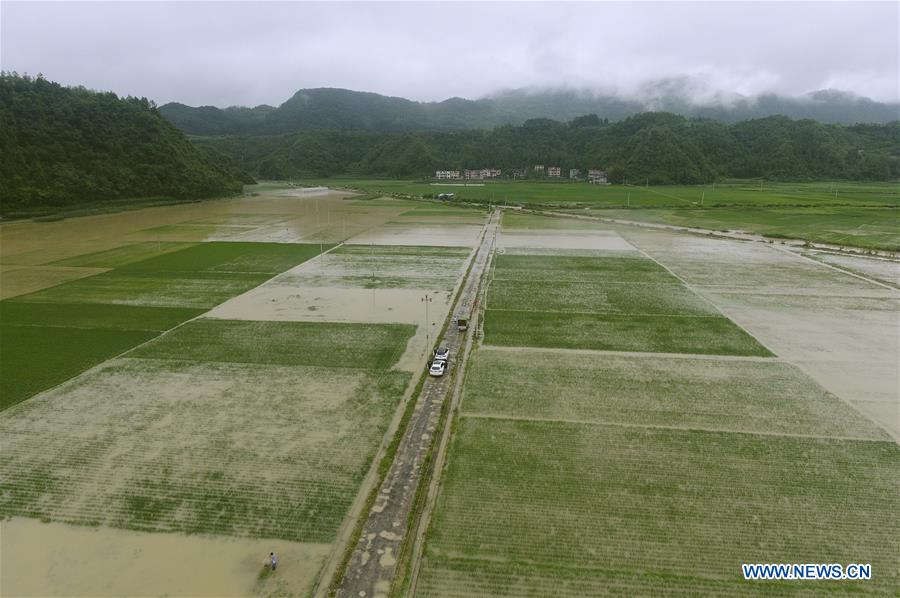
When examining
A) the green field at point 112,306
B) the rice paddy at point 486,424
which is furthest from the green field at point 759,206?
the green field at point 112,306

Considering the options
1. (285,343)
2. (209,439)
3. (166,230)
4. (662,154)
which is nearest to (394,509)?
(209,439)

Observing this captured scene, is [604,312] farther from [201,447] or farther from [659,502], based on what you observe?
[201,447]

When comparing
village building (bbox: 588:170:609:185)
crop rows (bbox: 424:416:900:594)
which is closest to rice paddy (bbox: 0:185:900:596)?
crop rows (bbox: 424:416:900:594)

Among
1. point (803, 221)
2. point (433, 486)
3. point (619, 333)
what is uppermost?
point (803, 221)

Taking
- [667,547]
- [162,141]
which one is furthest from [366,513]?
[162,141]

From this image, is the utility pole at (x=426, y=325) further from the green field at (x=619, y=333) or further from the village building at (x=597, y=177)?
the village building at (x=597, y=177)

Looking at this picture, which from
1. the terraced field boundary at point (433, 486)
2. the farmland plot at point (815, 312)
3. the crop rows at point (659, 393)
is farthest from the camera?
the farmland plot at point (815, 312)
